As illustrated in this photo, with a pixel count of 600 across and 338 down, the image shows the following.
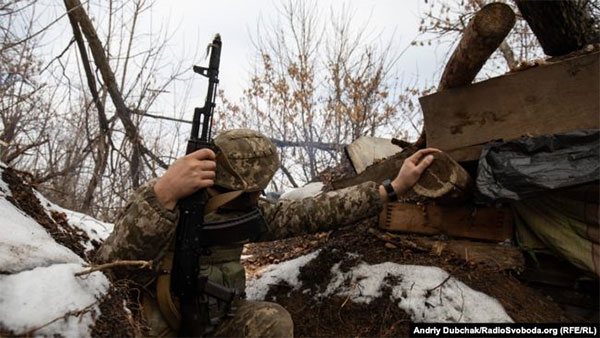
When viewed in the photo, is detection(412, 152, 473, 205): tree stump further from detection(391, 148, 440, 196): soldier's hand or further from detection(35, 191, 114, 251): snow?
detection(35, 191, 114, 251): snow

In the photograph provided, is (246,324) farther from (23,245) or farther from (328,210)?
(23,245)

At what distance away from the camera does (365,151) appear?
163 inches

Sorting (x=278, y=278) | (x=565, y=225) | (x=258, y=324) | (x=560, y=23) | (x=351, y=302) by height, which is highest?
(x=560, y=23)

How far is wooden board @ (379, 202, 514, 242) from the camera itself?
2.88 m

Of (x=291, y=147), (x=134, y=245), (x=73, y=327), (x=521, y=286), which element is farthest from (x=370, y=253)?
(x=291, y=147)

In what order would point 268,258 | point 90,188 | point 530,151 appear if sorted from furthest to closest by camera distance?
point 90,188, point 268,258, point 530,151

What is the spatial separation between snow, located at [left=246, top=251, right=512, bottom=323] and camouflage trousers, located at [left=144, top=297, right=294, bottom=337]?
868mm

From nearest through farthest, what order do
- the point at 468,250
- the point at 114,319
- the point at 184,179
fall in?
1. the point at 114,319
2. the point at 184,179
3. the point at 468,250

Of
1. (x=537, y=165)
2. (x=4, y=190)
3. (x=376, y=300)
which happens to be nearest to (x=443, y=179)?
(x=537, y=165)

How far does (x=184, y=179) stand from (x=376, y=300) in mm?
1678

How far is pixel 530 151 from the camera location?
7.80 feet

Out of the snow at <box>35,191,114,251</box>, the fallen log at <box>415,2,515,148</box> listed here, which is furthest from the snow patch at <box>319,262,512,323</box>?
the snow at <box>35,191,114,251</box>

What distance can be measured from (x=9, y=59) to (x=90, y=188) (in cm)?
202

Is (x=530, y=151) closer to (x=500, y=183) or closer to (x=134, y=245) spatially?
(x=500, y=183)
